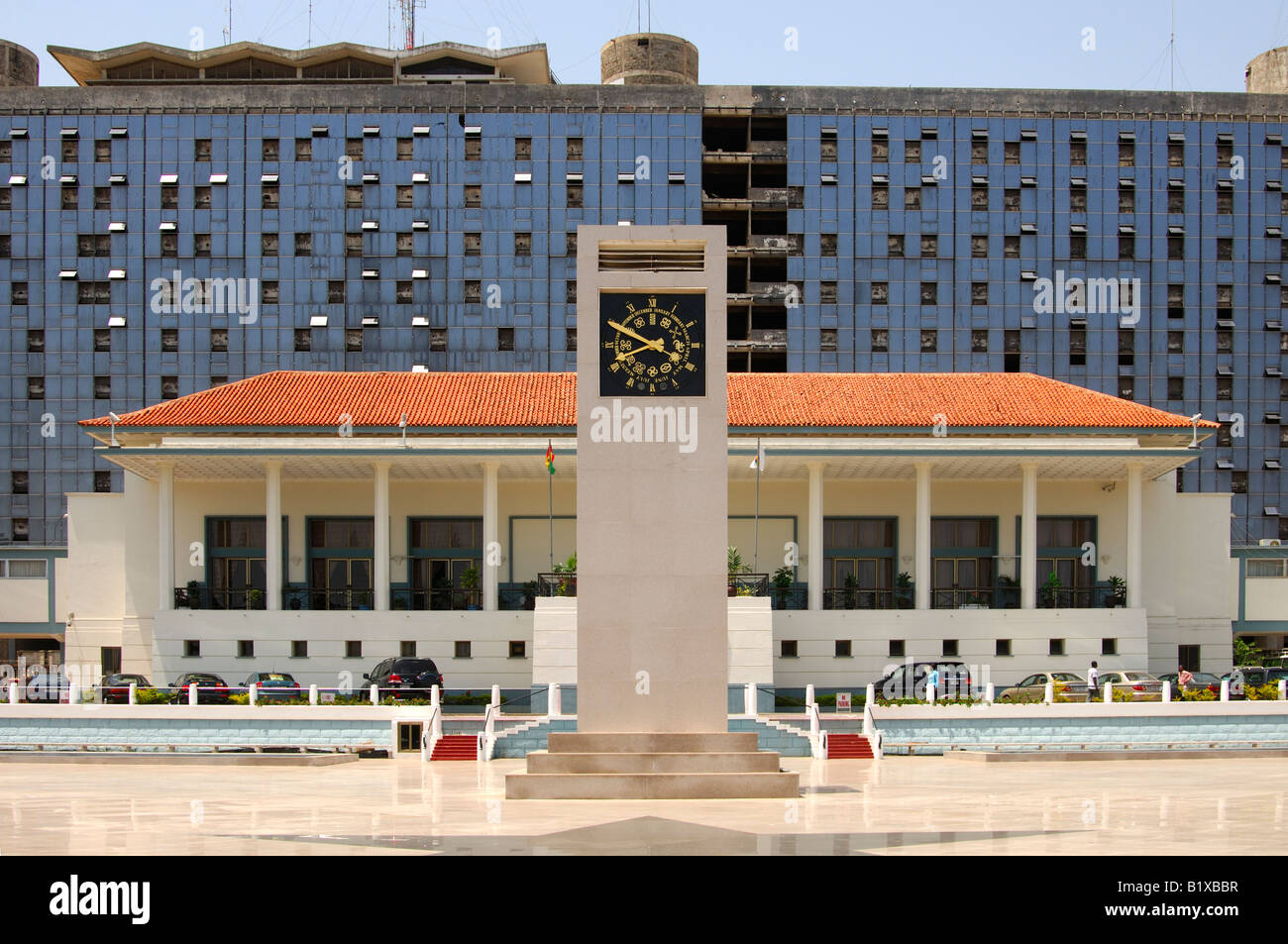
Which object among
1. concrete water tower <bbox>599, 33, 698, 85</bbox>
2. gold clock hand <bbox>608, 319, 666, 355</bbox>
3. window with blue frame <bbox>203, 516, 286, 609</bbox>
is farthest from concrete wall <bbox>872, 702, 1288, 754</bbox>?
concrete water tower <bbox>599, 33, 698, 85</bbox>

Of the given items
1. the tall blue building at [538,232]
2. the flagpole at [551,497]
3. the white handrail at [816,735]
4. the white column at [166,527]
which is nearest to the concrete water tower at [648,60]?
the tall blue building at [538,232]

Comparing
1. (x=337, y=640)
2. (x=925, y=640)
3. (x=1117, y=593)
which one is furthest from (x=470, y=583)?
(x=1117, y=593)

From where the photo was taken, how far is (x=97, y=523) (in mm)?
47094

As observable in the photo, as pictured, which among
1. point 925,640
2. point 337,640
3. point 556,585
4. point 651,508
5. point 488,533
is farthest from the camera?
point 488,533

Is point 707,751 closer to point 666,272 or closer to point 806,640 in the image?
point 666,272

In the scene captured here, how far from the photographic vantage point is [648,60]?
8106 centimetres

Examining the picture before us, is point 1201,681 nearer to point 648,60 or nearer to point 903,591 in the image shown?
point 903,591

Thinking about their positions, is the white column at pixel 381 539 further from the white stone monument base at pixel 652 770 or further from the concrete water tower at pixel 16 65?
the concrete water tower at pixel 16 65

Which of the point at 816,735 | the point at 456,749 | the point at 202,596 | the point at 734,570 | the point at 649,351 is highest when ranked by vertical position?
the point at 649,351

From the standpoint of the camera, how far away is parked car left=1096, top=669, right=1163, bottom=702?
114ft

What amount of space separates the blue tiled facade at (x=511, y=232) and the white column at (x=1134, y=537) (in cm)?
3342

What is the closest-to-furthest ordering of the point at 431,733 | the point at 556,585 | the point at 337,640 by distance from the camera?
the point at 431,733 → the point at 556,585 → the point at 337,640

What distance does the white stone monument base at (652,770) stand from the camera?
22.1 metres

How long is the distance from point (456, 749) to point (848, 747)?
928cm
